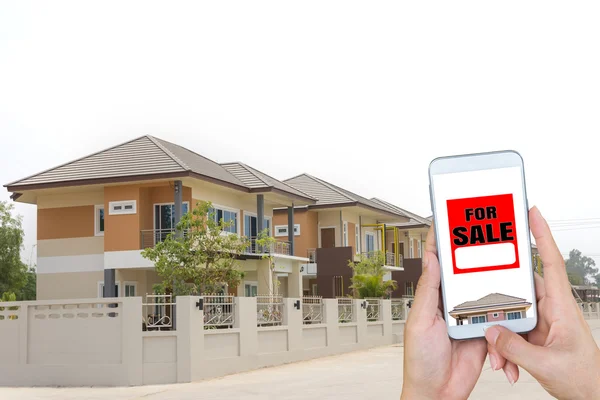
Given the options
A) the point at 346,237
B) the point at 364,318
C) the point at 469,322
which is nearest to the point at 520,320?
the point at 469,322

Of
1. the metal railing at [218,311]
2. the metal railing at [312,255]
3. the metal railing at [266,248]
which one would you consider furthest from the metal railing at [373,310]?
the metal railing at [218,311]

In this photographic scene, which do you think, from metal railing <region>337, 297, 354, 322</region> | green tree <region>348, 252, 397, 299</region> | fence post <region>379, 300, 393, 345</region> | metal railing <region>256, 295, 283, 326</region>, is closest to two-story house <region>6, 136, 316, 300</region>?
metal railing <region>337, 297, 354, 322</region>

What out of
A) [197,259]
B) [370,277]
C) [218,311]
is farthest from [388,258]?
[218,311]

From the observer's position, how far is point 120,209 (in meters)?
26.6

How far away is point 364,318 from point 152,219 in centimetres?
794

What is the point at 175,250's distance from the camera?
73.6ft

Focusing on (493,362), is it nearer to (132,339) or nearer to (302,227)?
(132,339)

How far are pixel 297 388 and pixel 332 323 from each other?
389 inches

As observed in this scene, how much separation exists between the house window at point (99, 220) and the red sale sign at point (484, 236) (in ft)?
86.0

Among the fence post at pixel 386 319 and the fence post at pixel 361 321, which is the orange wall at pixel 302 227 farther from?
the fence post at pixel 361 321

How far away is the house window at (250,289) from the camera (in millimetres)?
30987

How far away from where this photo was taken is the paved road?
12727mm

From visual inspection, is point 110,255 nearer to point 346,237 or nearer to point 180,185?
point 180,185

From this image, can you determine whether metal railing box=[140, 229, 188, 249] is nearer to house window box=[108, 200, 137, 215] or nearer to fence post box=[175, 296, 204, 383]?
house window box=[108, 200, 137, 215]
